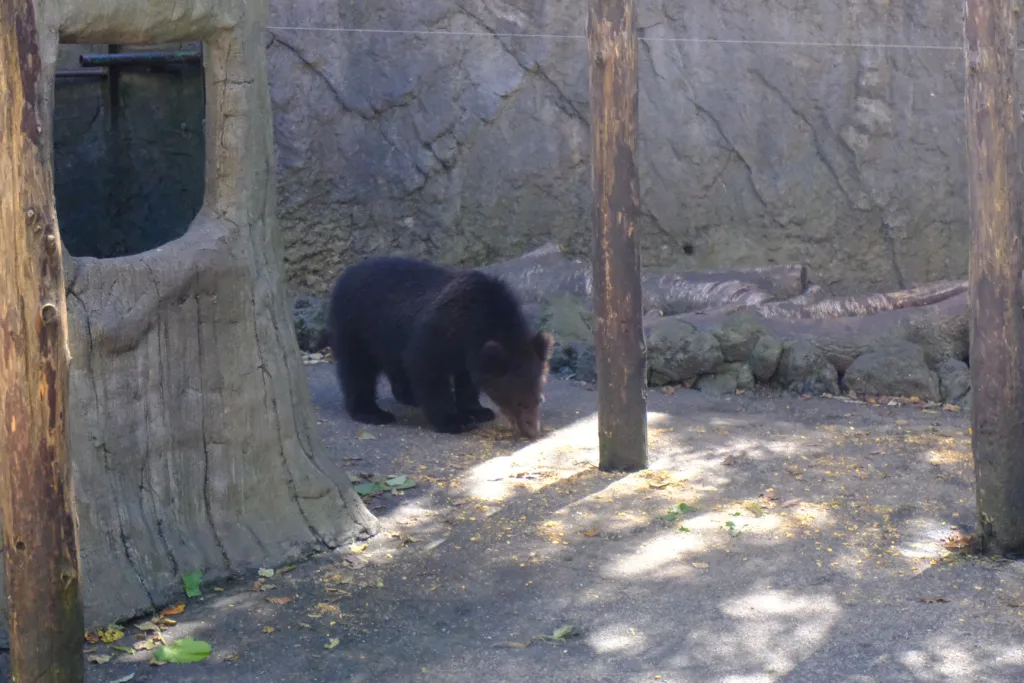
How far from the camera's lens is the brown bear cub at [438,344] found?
8.34 m

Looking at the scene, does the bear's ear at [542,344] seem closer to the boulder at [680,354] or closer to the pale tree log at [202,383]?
the boulder at [680,354]

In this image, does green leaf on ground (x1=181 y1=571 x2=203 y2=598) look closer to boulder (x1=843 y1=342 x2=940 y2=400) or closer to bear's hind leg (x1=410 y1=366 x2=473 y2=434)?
bear's hind leg (x1=410 y1=366 x2=473 y2=434)

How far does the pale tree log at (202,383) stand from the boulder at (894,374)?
4708 mm

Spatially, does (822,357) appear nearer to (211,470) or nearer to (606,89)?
(606,89)

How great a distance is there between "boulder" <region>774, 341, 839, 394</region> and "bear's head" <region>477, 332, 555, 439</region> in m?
2.36

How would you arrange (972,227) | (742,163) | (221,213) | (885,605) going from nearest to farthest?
(885,605) → (972,227) → (221,213) → (742,163)

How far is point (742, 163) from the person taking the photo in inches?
452

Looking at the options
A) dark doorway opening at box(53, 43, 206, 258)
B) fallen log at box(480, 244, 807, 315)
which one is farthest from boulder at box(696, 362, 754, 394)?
dark doorway opening at box(53, 43, 206, 258)

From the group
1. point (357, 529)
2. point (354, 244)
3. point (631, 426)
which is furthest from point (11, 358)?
point (354, 244)

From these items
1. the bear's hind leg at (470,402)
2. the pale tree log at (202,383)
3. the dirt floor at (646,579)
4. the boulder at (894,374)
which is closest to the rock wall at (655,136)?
the boulder at (894,374)

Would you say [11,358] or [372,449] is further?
[372,449]

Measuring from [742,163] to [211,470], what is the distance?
712cm

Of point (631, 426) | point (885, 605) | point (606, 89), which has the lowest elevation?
point (885, 605)

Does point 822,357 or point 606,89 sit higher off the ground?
point 606,89
